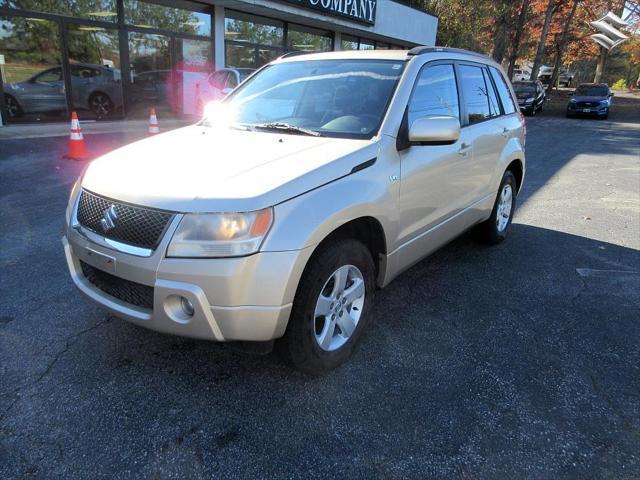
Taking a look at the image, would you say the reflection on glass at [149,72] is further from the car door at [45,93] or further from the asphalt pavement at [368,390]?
the asphalt pavement at [368,390]

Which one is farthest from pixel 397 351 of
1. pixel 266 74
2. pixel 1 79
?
pixel 1 79

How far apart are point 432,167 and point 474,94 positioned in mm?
1269

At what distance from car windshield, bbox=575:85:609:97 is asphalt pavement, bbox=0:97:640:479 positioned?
22.3 meters

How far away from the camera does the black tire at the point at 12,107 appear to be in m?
10.8

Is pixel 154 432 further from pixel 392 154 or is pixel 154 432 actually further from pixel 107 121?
pixel 107 121

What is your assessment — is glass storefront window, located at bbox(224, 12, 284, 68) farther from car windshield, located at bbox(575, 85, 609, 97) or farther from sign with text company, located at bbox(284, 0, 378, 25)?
car windshield, located at bbox(575, 85, 609, 97)

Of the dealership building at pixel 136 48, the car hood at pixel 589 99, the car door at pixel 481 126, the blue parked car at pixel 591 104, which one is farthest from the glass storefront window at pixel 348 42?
the car door at pixel 481 126

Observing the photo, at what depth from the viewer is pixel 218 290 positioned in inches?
88.3

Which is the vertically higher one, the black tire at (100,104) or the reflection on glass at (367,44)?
the reflection on glass at (367,44)

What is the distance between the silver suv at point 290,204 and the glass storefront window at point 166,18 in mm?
10588

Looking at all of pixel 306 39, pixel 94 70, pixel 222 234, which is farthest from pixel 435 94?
pixel 306 39

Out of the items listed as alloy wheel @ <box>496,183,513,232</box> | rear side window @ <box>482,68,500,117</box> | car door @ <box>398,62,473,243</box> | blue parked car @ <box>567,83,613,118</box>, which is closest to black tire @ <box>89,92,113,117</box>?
rear side window @ <box>482,68,500,117</box>

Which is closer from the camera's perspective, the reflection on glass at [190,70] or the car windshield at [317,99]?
the car windshield at [317,99]

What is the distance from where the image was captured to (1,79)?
34.7 ft
